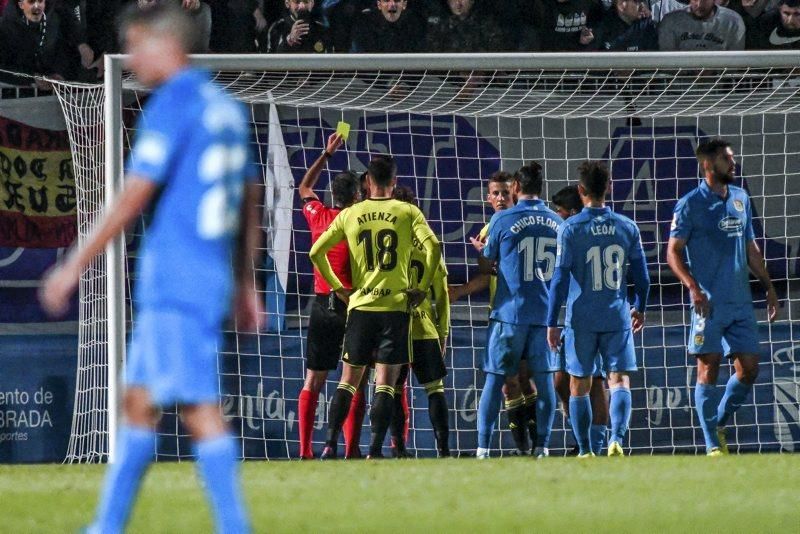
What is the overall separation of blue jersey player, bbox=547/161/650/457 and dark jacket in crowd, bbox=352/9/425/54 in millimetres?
3719

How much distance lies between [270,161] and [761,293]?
4.22 metres

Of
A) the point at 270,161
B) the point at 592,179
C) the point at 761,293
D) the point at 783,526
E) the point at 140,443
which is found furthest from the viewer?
the point at 761,293

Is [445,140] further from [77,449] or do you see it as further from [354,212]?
[77,449]

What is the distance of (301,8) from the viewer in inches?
503

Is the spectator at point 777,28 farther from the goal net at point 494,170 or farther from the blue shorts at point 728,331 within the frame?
the blue shorts at point 728,331

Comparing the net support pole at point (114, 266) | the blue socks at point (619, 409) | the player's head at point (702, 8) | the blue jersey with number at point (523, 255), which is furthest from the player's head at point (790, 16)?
the net support pole at point (114, 266)

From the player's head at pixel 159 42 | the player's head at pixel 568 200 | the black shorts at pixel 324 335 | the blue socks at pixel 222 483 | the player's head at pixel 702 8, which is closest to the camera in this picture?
the blue socks at pixel 222 483

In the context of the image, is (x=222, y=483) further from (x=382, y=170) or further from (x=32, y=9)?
(x=32, y=9)

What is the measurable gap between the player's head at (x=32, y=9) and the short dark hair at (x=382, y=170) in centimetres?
384

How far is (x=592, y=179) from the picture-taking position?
9.40 m

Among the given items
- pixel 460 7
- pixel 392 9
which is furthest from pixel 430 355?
pixel 460 7

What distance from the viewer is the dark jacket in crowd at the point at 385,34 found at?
1279 centimetres

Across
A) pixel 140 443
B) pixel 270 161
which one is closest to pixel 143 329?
pixel 140 443

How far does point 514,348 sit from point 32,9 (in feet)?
16.5
